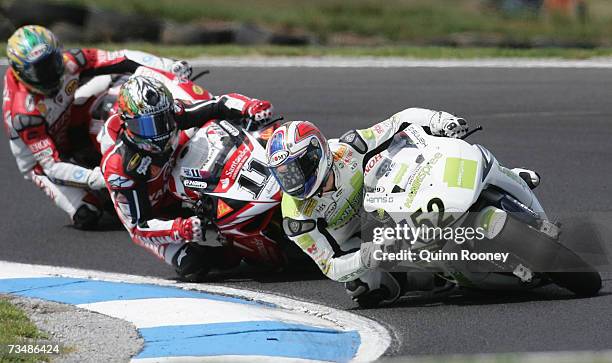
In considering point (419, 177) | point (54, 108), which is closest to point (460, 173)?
point (419, 177)

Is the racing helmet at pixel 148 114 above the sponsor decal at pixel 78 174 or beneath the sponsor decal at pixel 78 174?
above

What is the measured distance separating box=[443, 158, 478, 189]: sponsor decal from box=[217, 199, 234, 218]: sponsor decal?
6.81 ft

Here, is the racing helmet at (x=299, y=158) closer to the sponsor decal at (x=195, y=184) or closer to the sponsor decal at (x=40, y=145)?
the sponsor decal at (x=195, y=184)

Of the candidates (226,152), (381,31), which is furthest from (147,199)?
(381,31)

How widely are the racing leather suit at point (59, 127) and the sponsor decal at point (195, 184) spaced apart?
1691mm

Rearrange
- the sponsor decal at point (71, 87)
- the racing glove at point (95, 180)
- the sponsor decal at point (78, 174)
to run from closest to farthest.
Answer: the racing glove at point (95, 180), the sponsor decal at point (78, 174), the sponsor decal at point (71, 87)

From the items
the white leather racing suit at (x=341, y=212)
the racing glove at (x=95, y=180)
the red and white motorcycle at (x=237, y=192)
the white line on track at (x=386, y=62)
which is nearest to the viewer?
the white leather racing suit at (x=341, y=212)

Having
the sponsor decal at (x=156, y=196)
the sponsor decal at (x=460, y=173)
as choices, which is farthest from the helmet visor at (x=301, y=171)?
the sponsor decal at (x=156, y=196)

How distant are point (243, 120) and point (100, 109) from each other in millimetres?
2068

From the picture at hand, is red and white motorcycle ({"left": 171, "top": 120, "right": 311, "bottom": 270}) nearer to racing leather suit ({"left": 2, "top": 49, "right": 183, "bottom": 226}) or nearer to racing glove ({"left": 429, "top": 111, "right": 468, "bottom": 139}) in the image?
racing glove ({"left": 429, "top": 111, "right": 468, "bottom": 139})

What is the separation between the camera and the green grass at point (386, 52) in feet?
45.4

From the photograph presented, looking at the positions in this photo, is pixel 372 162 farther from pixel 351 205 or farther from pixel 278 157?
pixel 278 157

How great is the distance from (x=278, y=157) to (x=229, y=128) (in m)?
1.92

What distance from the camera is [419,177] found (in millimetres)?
6926
